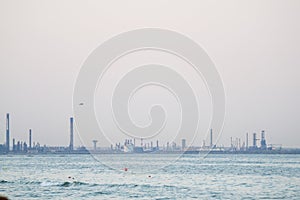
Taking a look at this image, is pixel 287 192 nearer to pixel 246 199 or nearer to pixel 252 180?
pixel 246 199

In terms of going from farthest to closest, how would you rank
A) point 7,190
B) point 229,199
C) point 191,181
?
point 191,181
point 7,190
point 229,199

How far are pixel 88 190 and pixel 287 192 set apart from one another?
18047mm

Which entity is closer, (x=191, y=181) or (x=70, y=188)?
(x=70, y=188)

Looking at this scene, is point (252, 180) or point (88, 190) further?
point (252, 180)

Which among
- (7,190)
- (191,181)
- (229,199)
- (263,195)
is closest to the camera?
(229,199)

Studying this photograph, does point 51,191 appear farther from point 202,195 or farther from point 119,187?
point 202,195

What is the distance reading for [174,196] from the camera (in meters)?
63.9

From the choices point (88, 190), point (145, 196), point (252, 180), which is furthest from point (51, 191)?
point (252, 180)

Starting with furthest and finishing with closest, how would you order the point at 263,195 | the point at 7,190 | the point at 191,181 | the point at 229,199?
1. the point at 191,181
2. the point at 7,190
3. the point at 263,195
4. the point at 229,199

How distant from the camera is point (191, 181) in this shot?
276 ft

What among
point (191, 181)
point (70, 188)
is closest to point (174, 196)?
point (70, 188)

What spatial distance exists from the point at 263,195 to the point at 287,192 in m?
5.74

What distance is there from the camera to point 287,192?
2798 inches

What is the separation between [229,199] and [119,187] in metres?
15.1
